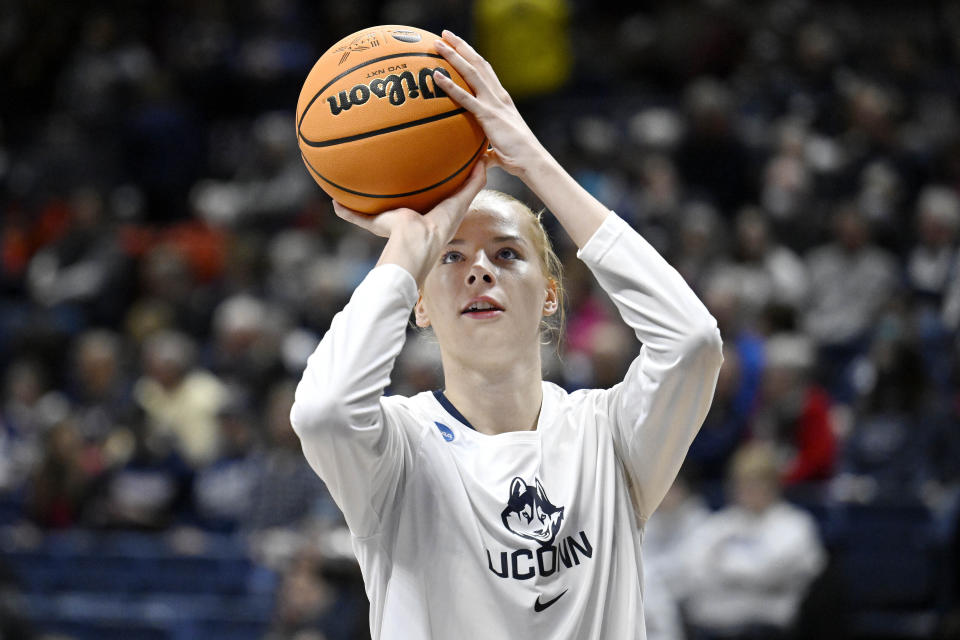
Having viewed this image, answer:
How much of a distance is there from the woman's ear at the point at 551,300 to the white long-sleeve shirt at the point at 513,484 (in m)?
0.31

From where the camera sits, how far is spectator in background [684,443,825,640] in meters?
5.50

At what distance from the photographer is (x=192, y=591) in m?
7.04

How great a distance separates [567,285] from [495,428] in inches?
199

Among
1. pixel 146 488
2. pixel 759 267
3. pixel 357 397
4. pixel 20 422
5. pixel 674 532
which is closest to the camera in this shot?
pixel 357 397

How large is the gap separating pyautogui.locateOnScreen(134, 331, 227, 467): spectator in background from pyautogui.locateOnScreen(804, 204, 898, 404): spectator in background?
12.2ft

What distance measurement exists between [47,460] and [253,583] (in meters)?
1.77

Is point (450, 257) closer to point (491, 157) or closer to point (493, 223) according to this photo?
point (493, 223)

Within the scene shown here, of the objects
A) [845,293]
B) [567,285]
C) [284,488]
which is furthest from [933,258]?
[284,488]

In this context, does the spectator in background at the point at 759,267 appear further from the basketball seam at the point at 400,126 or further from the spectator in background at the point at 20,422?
the basketball seam at the point at 400,126

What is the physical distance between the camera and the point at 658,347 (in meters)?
2.31

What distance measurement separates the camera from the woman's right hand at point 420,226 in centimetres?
229

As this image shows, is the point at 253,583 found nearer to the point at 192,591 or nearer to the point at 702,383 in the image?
the point at 192,591

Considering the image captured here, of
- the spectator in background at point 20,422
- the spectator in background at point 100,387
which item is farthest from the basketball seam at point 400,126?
the spectator in background at point 20,422

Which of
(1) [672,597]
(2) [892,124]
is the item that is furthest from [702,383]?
(2) [892,124]
